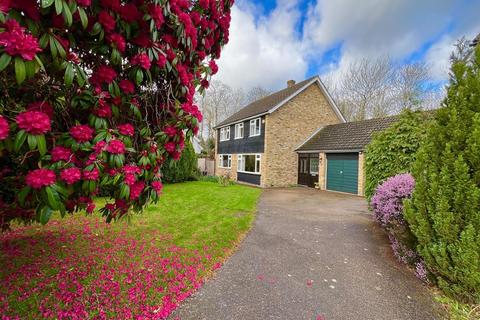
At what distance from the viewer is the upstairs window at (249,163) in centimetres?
1617

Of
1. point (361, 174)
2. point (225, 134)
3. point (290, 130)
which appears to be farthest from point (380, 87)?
point (225, 134)

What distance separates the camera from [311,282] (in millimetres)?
3494

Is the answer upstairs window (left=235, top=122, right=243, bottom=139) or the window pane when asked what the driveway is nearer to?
the window pane

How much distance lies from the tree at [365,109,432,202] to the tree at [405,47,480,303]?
261 centimetres

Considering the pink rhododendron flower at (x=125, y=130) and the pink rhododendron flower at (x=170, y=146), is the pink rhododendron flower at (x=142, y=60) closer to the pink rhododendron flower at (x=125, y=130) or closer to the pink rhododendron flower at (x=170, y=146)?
the pink rhododendron flower at (x=125, y=130)

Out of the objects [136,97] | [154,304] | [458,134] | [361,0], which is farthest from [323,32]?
[154,304]

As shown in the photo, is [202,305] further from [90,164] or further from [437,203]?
[437,203]

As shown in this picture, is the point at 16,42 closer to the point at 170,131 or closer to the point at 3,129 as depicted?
the point at 3,129

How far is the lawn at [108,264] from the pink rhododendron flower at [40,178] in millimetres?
2204

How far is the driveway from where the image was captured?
112 inches

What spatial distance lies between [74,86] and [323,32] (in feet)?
43.2

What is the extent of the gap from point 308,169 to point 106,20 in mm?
15130

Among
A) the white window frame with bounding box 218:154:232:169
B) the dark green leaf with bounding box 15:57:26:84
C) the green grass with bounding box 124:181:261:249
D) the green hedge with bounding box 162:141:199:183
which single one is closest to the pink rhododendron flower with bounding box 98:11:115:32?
the dark green leaf with bounding box 15:57:26:84

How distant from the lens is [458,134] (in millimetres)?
3131
